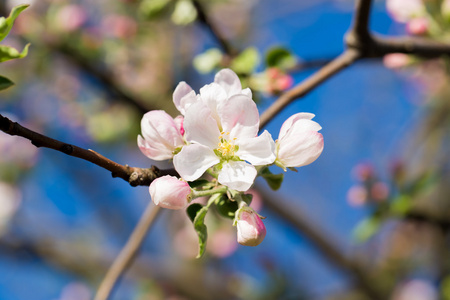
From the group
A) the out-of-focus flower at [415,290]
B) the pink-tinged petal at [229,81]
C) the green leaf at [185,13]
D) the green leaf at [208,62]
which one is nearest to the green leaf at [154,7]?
the green leaf at [185,13]

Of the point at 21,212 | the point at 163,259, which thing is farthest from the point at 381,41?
the point at 21,212

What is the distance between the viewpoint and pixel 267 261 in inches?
Answer: 142

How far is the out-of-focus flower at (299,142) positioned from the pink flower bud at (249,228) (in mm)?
114

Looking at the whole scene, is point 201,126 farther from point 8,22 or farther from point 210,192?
point 8,22

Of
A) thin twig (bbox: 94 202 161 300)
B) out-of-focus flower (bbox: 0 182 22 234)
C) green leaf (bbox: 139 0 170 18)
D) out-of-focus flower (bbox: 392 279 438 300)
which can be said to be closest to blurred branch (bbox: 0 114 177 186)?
thin twig (bbox: 94 202 161 300)

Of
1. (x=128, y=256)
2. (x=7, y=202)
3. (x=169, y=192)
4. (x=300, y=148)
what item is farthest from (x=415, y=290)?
(x=169, y=192)

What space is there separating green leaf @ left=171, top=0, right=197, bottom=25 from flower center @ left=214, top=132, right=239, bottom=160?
97cm

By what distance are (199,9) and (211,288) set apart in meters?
2.57

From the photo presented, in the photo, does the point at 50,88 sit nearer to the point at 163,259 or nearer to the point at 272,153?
the point at 163,259

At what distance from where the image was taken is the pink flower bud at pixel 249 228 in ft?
2.46

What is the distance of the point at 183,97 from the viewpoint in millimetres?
827

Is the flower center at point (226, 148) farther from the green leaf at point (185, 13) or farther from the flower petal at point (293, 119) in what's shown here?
the green leaf at point (185, 13)

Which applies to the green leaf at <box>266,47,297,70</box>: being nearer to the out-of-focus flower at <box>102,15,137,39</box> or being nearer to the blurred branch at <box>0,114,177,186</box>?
the blurred branch at <box>0,114,177,186</box>

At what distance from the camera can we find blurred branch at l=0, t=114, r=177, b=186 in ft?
2.23
